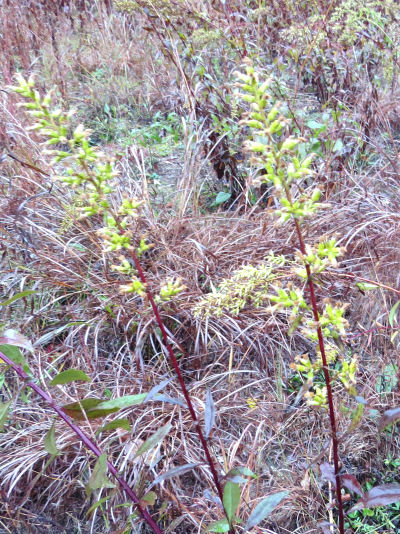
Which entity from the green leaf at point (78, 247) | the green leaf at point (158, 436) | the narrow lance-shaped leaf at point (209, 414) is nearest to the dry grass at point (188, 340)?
the green leaf at point (78, 247)

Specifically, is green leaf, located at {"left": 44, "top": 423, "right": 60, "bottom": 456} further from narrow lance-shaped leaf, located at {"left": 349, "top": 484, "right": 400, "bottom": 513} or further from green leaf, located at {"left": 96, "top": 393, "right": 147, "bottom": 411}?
narrow lance-shaped leaf, located at {"left": 349, "top": 484, "right": 400, "bottom": 513}

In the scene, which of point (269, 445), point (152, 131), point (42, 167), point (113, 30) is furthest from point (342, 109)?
point (113, 30)

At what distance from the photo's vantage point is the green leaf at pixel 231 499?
117cm

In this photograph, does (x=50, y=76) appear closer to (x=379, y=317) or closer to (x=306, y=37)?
(x=306, y=37)

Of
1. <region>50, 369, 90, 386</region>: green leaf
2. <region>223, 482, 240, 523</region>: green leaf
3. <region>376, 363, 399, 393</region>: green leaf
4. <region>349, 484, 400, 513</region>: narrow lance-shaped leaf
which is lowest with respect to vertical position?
<region>376, 363, 399, 393</region>: green leaf

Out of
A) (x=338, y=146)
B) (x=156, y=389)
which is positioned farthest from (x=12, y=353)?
(x=338, y=146)

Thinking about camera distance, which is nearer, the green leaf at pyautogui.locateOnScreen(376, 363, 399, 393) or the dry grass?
the dry grass

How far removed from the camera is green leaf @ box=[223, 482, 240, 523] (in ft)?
3.83

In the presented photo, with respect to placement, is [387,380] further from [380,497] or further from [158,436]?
[158,436]

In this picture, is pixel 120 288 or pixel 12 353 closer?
pixel 120 288

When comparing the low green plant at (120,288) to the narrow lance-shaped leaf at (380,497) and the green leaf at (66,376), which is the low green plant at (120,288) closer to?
the green leaf at (66,376)

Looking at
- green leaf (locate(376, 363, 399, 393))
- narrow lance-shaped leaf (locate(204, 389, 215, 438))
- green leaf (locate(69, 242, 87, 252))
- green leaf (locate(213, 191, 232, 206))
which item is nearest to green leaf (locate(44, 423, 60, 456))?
narrow lance-shaped leaf (locate(204, 389, 215, 438))

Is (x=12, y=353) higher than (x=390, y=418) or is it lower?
higher

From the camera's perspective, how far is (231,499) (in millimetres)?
1178
